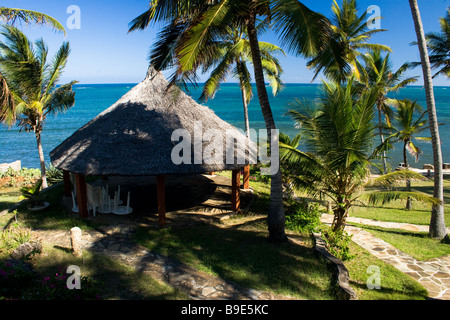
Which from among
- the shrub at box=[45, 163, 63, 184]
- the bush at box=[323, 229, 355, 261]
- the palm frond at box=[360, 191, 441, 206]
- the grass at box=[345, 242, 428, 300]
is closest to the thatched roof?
the bush at box=[323, 229, 355, 261]

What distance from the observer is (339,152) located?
7.59 metres

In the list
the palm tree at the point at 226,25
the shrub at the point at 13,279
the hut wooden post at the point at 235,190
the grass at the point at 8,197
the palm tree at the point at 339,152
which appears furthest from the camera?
the grass at the point at 8,197

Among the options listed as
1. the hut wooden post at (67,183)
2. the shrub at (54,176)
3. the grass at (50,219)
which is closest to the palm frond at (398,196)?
the grass at (50,219)

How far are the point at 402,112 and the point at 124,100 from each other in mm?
11518

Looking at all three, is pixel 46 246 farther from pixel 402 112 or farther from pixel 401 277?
pixel 402 112

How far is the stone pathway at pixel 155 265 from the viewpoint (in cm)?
593

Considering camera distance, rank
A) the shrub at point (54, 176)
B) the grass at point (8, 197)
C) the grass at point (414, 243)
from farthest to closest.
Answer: the shrub at point (54, 176), the grass at point (8, 197), the grass at point (414, 243)

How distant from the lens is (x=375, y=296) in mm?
6320

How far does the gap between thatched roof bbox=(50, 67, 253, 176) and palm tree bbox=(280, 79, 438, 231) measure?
7.66 feet

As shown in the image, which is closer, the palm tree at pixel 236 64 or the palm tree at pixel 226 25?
the palm tree at pixel 226 25

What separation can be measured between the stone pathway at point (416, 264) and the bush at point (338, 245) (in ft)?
3.84

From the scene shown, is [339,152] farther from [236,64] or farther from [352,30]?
[352,30]

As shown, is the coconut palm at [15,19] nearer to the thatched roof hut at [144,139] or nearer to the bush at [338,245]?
the thatched roof hut at [144,139]
